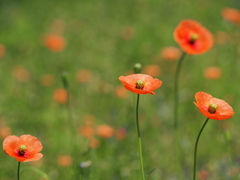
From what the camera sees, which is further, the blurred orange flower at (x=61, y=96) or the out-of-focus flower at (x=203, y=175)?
the blurred orange flower at (x=61, y=96)

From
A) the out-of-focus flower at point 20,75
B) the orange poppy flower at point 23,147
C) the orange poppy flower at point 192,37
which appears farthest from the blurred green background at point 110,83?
the orange poppy flower at point 192,37

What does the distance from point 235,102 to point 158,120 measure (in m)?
0.87

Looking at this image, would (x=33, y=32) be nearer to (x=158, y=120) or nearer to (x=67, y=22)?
(x=67, y=22)

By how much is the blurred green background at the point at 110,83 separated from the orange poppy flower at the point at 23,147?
1.76 ft

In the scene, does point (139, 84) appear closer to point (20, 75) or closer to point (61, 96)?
point (61, 96)

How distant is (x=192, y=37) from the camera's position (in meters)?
2.24

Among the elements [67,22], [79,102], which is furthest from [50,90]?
[67,22]

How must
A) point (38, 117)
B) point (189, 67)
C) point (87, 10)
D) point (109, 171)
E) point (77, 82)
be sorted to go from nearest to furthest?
point (109, 171)
point (38, 117)
point (77, 82)
point (189, 67)
point (87, 10)

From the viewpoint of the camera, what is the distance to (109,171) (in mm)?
2705

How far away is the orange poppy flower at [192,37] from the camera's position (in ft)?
7.20

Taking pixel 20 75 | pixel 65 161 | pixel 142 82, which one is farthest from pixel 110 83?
pixel 142 82

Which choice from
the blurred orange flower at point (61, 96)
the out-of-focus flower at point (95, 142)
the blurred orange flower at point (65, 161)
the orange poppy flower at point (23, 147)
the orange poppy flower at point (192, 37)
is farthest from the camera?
the blurred orange flower at point (61, 96)

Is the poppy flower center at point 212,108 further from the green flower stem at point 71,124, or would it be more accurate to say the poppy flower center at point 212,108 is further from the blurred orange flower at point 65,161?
the blurred orange flower at point 65,161

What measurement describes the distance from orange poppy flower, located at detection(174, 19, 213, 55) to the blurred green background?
0.68 metres
